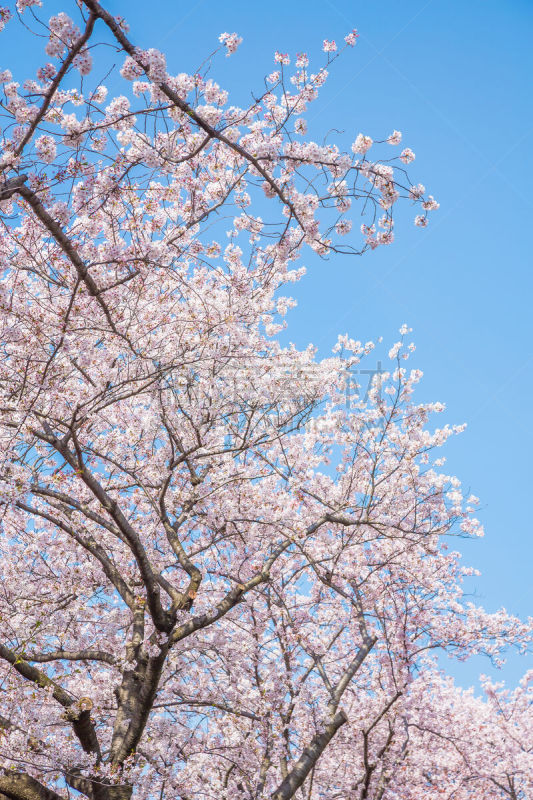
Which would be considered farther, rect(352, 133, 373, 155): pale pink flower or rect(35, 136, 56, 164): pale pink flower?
rect(352, 133, 373, 155): pale pink flower

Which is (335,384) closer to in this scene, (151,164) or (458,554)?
(458,554)

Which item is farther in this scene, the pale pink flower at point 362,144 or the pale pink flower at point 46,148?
the pale pink flower at point 362,144

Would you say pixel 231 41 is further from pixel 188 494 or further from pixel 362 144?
pixel 188 494

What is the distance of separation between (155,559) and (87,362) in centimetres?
283

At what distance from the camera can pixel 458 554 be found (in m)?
11.7

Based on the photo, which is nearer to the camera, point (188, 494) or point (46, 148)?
point (46, 148)

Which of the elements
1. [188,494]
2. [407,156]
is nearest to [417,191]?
[407,156]

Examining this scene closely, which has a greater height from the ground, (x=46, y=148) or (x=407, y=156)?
(x=407, y=156)

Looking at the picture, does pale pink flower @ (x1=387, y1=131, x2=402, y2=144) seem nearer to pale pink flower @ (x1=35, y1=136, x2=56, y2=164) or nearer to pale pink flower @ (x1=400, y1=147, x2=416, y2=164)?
pale pink flower @ (x1=400, y1=147, x2=416, y2=164)

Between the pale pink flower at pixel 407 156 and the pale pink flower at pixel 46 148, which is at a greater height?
the pale pink flower at pixel 407 156

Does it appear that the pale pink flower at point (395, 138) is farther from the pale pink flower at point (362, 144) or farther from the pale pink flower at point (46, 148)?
the pale pink flower at point (46, 148)

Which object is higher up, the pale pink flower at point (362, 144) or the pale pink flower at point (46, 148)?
the pale pink flower at point (362, 144)

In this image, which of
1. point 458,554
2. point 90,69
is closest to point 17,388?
point 90,69

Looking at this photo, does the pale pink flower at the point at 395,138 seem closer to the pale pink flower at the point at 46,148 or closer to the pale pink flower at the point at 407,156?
the pale pink flower at the point at 407,156
